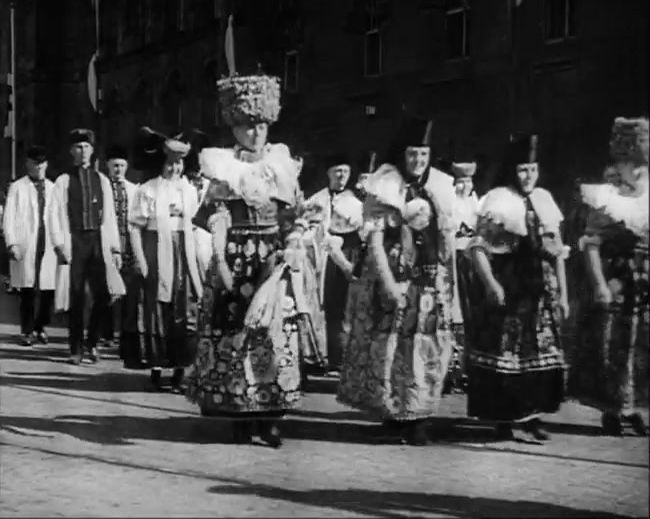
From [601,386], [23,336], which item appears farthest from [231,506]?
[23,336]

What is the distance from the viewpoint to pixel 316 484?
6.06 meters

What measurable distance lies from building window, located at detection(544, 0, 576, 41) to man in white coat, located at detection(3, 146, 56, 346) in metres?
4.96

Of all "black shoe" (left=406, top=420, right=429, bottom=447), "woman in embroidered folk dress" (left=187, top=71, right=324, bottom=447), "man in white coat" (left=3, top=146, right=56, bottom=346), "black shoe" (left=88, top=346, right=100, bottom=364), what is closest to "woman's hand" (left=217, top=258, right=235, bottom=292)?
"woman in embroidered folk dress" (left=187, top=71, right=324, bottom=447)

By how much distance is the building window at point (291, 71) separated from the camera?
9.53m

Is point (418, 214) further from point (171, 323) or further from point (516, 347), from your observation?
point (171, 323)

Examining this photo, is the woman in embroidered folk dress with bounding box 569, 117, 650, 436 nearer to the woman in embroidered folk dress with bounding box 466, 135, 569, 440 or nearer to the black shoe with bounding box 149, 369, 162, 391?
the woman in embroidered folk dress with bounding box 466, 135, 569, 440

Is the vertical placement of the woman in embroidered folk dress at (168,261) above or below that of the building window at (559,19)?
below

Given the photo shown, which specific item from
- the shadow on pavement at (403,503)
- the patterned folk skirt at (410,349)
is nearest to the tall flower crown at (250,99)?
the patterned folk skirt at (410,349)

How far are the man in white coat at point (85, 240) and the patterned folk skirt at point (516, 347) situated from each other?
475 centimetres

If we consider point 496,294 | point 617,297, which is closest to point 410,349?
point 496,294

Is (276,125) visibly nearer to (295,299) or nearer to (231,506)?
(295,299)

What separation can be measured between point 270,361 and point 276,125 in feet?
13.1

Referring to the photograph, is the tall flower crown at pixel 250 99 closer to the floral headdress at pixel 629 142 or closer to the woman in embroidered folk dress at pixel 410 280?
the woman in embroidered folk dress at pixel 410 280

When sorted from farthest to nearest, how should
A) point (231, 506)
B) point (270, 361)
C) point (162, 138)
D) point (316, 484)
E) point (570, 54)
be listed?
point (570, 54), point (162, 138), point (270, 361), point (316, 484), point (231, 506)
